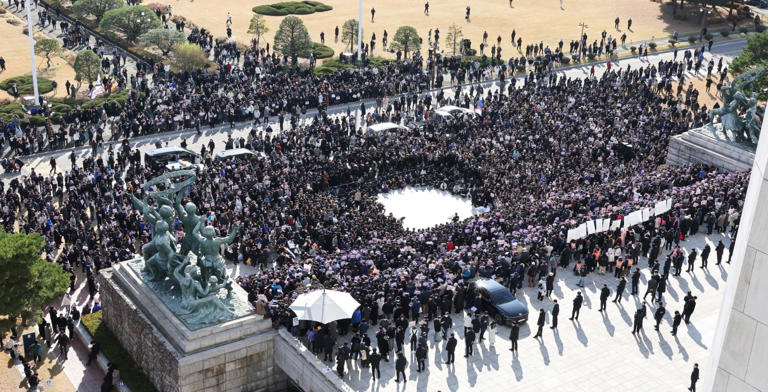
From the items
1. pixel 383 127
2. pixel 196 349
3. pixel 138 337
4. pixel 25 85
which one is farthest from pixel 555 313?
pixel 25 85

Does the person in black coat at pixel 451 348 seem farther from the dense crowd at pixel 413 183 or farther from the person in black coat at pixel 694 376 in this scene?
the person in black coat at pixel 694 376

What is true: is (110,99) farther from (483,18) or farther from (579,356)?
(483,18)

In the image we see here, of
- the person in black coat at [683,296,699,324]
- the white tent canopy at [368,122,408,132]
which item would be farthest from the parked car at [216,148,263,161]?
the person in black coat at [683,296,699,324]

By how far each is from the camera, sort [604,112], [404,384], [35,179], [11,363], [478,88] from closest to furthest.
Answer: [404,384] < [11,363] < [35,179] < [604,112] < [478,88]

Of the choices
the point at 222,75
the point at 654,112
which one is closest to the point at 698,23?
the point at 654,112

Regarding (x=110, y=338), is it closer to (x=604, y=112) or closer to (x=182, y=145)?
(x=182, y=145)

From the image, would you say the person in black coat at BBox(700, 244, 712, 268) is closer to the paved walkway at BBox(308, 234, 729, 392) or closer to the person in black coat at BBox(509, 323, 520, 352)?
the paved walkway at BBox(308, 234, 729, 392)
